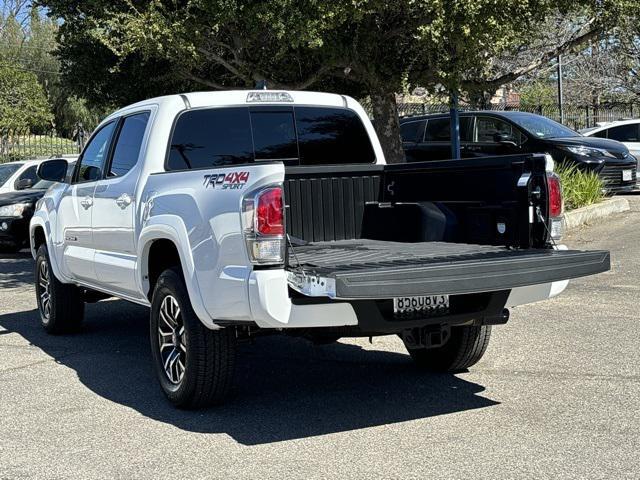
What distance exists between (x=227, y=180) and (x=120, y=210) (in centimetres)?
178

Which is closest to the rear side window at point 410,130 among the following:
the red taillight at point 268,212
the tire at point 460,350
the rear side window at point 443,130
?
the rear side window at point 443,130

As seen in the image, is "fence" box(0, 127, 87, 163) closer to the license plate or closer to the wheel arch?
the wheel arch

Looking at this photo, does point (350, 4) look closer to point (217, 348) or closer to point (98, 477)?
point (217, 348)

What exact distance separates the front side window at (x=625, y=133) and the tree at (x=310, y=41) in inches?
352

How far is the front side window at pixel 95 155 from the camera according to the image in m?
7.46

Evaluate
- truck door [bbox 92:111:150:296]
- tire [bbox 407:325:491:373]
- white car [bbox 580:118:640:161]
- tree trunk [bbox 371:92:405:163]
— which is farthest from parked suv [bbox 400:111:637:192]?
truck door [bbox 92:111:150:296]

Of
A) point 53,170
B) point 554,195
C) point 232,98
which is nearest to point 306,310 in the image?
point 554,195

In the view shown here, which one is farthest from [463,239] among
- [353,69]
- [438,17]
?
[353,69]

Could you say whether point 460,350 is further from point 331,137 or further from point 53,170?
point 53,170

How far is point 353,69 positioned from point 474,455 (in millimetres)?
7844

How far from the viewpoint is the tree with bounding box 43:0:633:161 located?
395 inches

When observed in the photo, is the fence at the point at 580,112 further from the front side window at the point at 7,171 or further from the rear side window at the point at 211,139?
the rear side window at the point at 211,139

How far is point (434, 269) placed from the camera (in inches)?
195

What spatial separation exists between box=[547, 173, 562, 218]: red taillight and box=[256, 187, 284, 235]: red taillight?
1.78m
